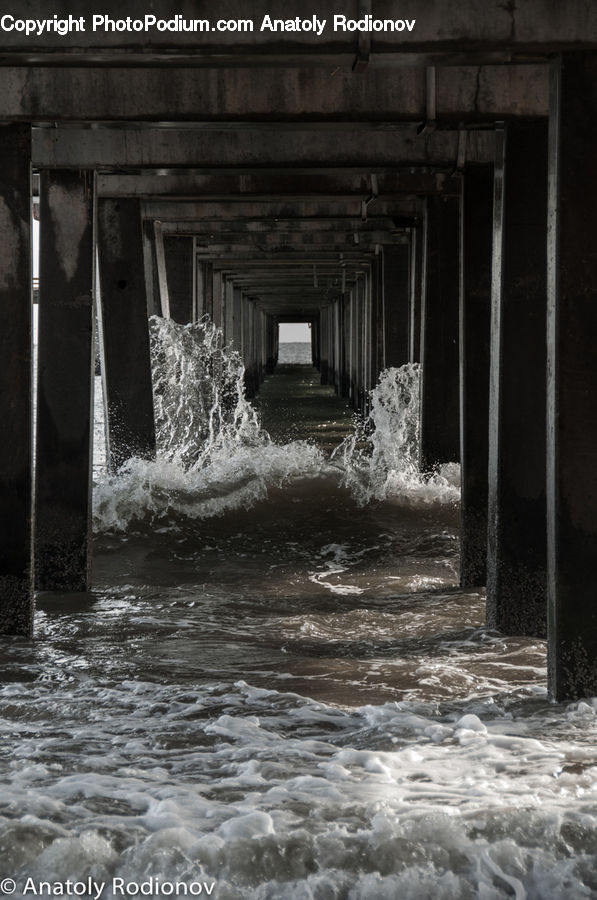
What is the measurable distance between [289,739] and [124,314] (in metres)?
6.93

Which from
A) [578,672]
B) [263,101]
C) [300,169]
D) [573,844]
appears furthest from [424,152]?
[573,844]

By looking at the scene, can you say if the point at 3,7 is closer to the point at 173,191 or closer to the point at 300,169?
the point at 300,169

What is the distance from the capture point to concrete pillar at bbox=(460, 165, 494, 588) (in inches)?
294

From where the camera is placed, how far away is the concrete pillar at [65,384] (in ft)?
25.3

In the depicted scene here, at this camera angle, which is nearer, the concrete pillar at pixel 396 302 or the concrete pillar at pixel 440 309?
the concrete pillar at pixel 440 309

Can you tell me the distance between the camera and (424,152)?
7629mm

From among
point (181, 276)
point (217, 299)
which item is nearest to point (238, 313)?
point (217, 299)

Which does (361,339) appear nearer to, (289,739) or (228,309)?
(228,309)

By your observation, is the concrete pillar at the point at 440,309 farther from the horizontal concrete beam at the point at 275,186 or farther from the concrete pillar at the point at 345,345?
the concrete pillar at the point at 345,345

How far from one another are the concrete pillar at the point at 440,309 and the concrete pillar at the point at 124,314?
2.78m

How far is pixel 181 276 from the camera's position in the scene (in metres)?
15.6

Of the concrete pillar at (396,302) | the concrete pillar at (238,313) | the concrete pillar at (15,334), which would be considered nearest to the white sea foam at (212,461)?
the concrete pillar at (396,302)

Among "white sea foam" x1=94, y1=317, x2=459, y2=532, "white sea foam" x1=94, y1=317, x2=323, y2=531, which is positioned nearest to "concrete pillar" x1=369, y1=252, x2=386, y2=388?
"white sea foam" x1=94, y1=317, x2=459, y2=532

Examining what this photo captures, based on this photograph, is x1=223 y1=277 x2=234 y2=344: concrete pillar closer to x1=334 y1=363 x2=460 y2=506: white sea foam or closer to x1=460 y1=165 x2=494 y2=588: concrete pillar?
x1=334 y1=363 x2=460 y2=506: white sea foam
